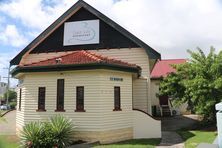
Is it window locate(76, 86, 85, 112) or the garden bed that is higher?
window locate(76, 86, 85, 112)

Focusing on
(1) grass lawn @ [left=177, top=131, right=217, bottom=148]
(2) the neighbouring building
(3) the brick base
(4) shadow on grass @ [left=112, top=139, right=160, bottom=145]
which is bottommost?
(4) shadow on grass @ [left=112, top=139, right=160, bottom=145]

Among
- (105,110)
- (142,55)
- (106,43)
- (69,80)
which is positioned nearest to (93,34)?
(106,43)

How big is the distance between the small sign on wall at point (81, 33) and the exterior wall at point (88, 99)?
199 inches

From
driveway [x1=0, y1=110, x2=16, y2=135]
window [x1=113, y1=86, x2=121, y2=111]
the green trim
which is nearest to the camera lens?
the green trim

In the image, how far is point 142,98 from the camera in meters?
19.7

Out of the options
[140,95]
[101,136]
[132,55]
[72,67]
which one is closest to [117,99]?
[101,136]

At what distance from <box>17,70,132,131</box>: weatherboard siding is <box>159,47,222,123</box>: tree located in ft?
19.0

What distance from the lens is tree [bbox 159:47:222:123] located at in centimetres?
1904

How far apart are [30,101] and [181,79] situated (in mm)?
12196

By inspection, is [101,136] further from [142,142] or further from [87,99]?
[142,142]

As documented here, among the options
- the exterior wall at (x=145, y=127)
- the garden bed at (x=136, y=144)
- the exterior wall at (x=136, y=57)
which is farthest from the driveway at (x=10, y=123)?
the exterior wall at (x=136, y=57)

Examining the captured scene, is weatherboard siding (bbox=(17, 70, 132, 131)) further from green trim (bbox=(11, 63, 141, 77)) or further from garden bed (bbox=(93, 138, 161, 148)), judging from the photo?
garden bed (bbox=(93, 138, 161, 148))

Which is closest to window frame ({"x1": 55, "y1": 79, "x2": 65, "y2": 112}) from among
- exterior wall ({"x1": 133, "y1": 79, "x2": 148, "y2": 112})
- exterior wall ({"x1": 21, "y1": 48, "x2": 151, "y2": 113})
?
exterior wall ({"x1": 21, "y1": 48, "x2": 151, "y2": 113})

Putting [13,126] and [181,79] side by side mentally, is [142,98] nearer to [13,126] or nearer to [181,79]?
[181,79]
